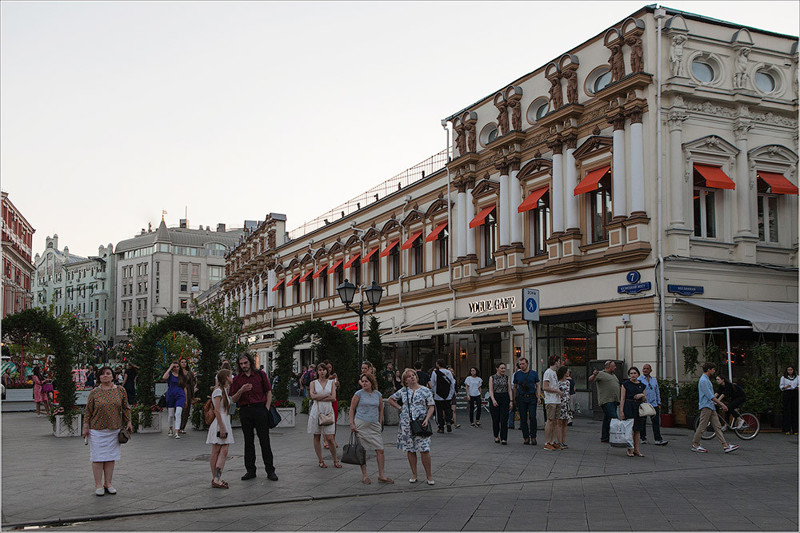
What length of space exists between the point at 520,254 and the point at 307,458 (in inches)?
601

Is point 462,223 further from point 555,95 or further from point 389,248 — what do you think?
point 555,95

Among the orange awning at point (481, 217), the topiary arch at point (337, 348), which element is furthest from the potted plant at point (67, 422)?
the orange awning at point (481, 217)

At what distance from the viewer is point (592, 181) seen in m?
24.8

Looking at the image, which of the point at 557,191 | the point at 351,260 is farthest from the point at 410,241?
the point at 557,191

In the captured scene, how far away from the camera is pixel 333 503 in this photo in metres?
10.6

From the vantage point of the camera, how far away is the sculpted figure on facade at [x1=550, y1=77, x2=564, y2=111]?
27.2 m

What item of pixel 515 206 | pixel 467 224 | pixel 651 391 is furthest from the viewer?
pixel 467 224

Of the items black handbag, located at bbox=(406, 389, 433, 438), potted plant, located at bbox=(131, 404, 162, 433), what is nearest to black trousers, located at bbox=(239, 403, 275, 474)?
black handbag, located at bbox=(406, 389, 433, 438)

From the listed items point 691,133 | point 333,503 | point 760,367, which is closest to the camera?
point 333,503

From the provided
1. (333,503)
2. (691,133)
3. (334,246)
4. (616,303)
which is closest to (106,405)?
(333,503)

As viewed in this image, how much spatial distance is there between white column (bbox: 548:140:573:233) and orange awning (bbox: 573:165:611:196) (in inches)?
51.6

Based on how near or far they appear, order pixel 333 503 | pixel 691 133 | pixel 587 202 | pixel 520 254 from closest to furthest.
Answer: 1. pixel 333 503
2. pixel 691 133
3. pixel 587 202
4. pixel 520 254

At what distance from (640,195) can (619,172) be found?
104 cm

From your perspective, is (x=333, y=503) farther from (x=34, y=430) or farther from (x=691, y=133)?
(x=691, y=133)
